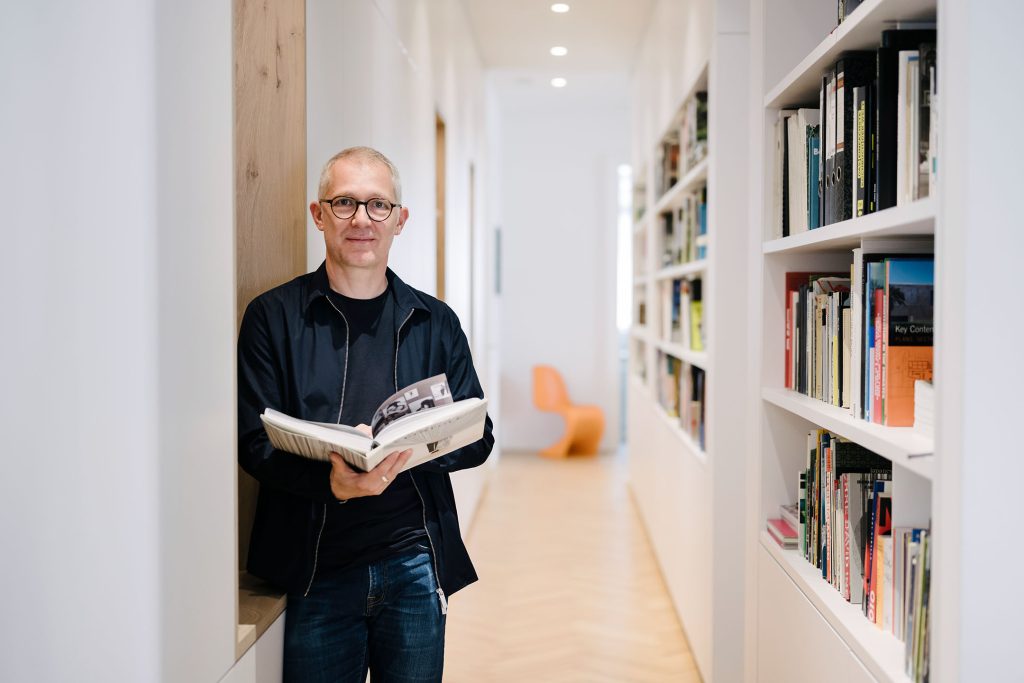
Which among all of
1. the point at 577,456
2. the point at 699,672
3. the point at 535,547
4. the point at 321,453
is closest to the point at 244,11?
the point at 321,453

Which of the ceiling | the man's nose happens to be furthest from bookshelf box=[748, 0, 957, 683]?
the ceiling

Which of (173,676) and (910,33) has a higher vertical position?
(910,33)

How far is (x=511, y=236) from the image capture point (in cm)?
819

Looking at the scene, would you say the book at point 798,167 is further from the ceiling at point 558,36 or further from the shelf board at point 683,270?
the ceiling at point 558,36

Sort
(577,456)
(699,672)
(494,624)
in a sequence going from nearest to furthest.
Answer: (699,672), (494,624), (577,456)

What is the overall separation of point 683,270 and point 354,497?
2.44 m

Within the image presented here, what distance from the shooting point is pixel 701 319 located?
3.59 meters

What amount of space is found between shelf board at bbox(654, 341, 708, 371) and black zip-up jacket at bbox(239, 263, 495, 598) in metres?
1.56

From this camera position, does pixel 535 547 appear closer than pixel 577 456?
Yes

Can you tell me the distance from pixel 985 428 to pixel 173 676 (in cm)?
110

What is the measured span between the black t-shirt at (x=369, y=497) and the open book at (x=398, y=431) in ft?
0.56

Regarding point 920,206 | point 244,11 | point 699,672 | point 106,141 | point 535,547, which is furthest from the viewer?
point 535,547

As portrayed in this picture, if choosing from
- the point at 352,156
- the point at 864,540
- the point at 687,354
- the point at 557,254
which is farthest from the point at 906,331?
the point at 557,254

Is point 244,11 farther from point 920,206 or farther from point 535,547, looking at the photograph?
point 535,547
